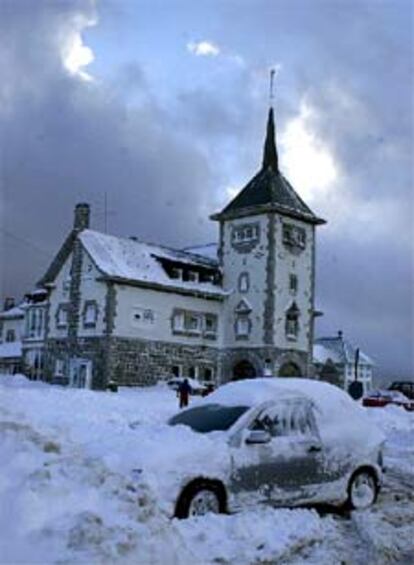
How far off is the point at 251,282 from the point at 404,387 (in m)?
14.5

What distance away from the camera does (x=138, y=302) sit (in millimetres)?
49344

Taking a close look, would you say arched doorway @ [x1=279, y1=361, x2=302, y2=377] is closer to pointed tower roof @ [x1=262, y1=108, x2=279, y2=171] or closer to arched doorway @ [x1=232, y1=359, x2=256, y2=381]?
arched doorway @ [x1=232, y1=359, x2=256, y2=381]

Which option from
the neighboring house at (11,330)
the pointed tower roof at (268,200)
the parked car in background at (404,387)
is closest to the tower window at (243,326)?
the pointed tower roof at (268,200)

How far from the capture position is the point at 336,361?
79.8 metres

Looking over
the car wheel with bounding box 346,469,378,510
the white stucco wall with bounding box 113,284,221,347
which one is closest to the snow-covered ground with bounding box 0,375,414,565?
the car wheel with bounding box 346,469,378,510

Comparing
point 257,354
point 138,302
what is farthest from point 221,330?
point 138,302

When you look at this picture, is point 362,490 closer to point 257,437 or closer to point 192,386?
point 257,437

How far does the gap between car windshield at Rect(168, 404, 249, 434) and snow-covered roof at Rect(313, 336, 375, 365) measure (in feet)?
218

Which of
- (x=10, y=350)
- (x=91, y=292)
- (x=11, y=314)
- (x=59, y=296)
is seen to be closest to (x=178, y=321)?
(x=91, y=292)

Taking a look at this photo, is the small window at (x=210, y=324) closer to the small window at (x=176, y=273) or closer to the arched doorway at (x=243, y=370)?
the arched doorway at (x=243, y=370)

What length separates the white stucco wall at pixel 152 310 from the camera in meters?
48.3

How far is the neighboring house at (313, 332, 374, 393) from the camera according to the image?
7775 centimetres

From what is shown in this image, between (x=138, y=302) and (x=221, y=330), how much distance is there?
7.86m

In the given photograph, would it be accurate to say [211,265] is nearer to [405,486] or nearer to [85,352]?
[85,352]
